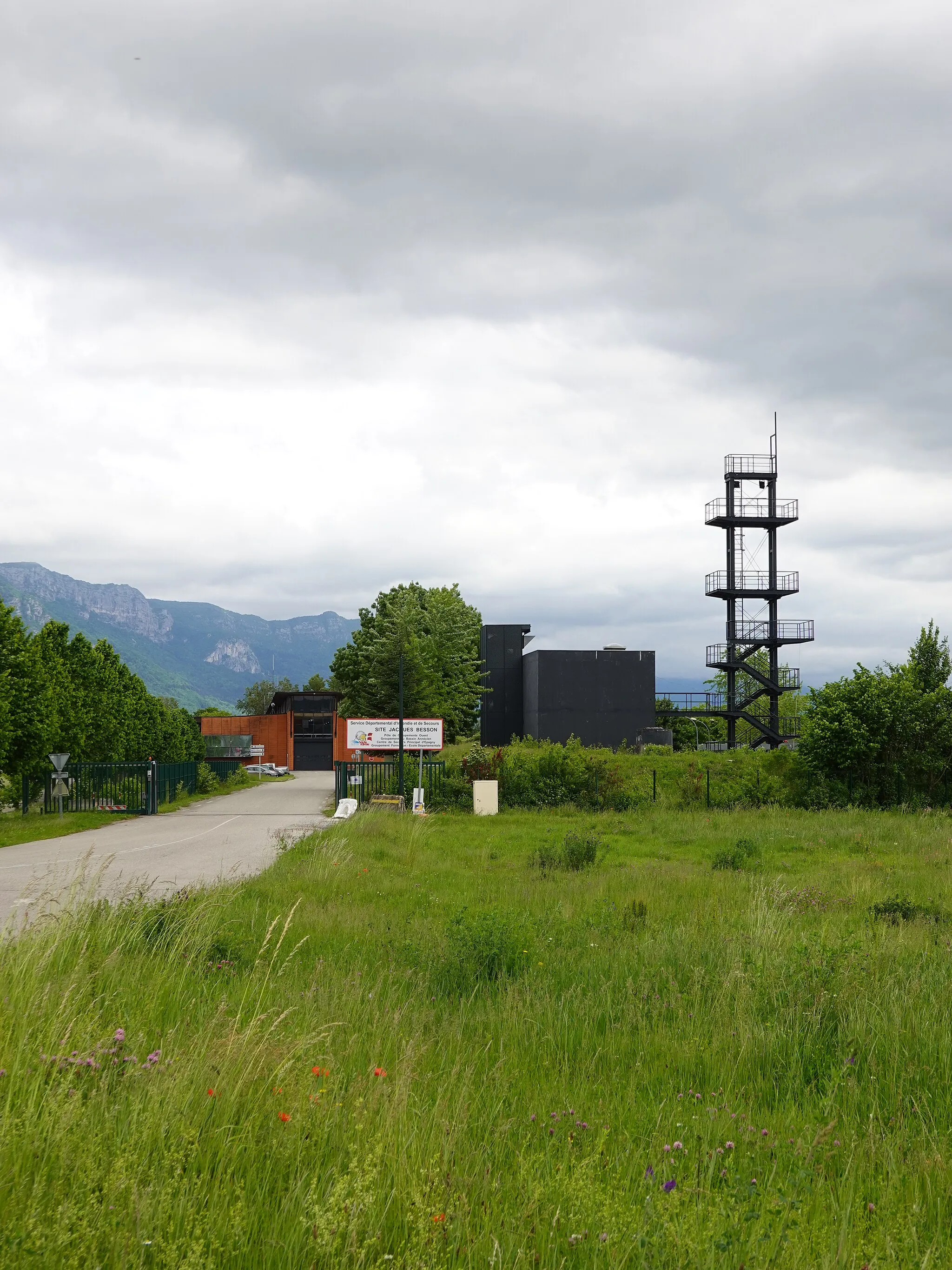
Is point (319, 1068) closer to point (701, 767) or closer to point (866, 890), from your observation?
point (866, 890)

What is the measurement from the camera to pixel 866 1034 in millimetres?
6027

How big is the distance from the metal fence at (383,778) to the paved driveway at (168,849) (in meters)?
1.56

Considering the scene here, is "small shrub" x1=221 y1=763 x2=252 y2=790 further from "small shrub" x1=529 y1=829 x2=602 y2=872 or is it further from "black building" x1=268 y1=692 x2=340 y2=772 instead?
"small shrub" x1=529 y1=829 x2=602 y2=872

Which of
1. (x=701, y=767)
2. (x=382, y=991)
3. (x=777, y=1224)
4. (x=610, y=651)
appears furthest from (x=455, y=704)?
(x=777, y=1224)

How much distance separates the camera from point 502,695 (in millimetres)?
62750

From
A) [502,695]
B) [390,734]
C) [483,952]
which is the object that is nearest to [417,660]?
[502,695]

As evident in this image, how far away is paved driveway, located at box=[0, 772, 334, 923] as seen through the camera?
583 inches

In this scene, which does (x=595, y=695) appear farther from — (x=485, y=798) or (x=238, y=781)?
(x=485, y=798)

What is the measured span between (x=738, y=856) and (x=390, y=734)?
19.3 m

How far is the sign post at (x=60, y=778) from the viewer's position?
28.0 metres

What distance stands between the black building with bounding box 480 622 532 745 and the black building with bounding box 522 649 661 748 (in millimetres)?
7164

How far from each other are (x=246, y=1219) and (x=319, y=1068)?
1379 millimetres

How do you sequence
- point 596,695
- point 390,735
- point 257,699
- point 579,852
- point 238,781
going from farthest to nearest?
point 257,699 → point 238,781 → point 596,695 → point 390,735 → point 579,852

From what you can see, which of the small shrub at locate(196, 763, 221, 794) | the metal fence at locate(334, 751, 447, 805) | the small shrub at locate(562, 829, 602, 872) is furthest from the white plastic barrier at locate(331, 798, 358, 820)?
the small shrub at locate(196, 763, 221, 794)
